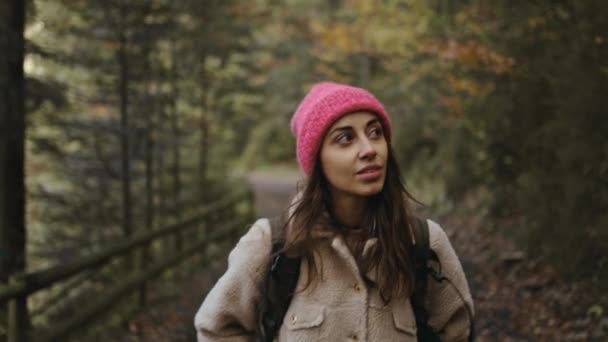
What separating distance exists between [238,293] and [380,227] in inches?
24.4

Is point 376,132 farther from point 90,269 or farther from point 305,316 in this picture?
point 90,269

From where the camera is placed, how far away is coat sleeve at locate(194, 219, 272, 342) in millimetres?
2295

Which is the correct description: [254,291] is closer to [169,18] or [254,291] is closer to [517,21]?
[517,21]

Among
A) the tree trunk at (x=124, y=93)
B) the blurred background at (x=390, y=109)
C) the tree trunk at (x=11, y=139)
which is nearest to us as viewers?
the blurred background at (x=390, y=109)

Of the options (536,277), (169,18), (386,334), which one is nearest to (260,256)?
(386,334)

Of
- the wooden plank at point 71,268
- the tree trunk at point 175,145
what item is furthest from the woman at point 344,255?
the tree trunk at point 175,145

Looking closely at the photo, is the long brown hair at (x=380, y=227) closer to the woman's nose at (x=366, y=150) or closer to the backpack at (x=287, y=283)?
the backpack at (x=287, y=283)

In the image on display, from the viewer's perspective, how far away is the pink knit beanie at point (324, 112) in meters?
2.27

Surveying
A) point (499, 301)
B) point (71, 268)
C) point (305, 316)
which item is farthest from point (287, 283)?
point (499, 301)

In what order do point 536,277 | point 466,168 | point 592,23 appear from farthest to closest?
point 466,168 < point 536,277 < point 592,23

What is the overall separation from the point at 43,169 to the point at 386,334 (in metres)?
12.9

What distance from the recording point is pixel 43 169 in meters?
13.4

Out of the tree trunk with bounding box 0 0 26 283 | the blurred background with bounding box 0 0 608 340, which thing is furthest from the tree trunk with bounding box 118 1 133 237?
the tree trunk with bounding box 0 0 26 283

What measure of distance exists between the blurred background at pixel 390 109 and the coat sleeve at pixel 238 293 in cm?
418
